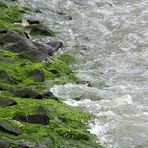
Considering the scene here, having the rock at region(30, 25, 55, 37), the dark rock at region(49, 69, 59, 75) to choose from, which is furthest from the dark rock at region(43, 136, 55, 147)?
the rock at region(30, 25, 55, 37)

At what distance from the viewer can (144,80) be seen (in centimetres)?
1559

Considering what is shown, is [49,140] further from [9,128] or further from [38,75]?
[38,75]

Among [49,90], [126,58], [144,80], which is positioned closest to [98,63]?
[126,58]

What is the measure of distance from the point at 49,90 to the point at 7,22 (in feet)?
23.6

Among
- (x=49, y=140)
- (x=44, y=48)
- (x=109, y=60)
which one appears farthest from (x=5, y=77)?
(x=109, y=60)

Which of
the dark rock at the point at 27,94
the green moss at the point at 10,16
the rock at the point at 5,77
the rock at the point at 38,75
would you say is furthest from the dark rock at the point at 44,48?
the dark rock at the point at 27,94

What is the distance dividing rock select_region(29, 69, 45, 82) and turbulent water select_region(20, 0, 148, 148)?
509 millimetres

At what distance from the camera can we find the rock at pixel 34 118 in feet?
34.7

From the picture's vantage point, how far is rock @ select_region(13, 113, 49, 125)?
1058cm

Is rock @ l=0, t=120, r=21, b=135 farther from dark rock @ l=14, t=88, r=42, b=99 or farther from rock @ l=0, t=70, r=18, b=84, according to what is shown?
rock @ l=0, t=70, r=18, b=84

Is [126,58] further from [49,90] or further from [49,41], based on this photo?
[49,90]

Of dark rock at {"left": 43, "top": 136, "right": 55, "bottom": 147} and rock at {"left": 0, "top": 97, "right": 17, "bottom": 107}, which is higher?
rock at {"left": 0, "top": 97, "right": 17, "bottom": 107}

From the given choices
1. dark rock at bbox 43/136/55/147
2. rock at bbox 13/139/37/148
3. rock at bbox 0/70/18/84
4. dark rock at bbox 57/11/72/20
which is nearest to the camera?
rock at bbox 13/139/37/148

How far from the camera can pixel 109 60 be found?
1786cm
